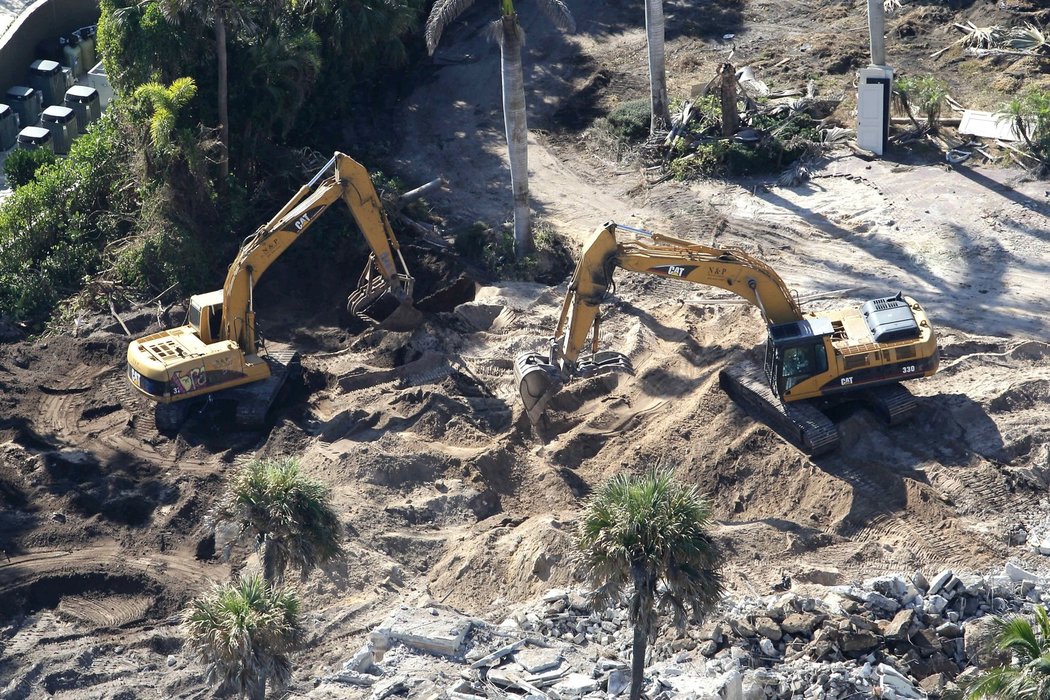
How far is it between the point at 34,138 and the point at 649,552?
31.3 metres

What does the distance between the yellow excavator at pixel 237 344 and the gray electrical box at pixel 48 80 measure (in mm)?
19675

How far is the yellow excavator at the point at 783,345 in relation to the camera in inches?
1126

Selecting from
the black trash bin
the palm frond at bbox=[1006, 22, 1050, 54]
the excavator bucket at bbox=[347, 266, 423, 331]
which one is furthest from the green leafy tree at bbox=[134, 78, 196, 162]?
the palm frond at bbox=[1006, 22, 1050, 54]

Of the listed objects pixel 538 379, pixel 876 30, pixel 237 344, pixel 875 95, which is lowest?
pixel 538 379

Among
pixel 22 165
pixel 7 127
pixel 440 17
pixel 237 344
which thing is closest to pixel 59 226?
pixel 22 165

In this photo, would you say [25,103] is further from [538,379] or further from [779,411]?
[779,411]

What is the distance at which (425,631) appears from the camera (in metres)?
24.3

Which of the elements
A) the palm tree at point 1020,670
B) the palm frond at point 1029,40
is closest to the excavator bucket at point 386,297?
the palm tree at point 1020,670

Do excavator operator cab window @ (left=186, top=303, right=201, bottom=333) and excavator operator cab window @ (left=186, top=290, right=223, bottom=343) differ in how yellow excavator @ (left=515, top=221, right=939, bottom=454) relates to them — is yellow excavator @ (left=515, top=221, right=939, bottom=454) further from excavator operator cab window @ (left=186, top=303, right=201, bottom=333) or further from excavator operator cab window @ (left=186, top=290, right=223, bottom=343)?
excavator operator cab window @ (left=186, top=303, right=201, bottom=333)

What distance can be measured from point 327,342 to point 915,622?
1656 cm

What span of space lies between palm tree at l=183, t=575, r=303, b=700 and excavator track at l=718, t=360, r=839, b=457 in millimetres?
11550

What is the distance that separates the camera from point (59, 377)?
34125 mm

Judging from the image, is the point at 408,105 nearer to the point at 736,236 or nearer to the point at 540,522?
the point at 736,236

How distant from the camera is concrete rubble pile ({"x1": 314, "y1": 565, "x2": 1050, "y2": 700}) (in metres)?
22.5
